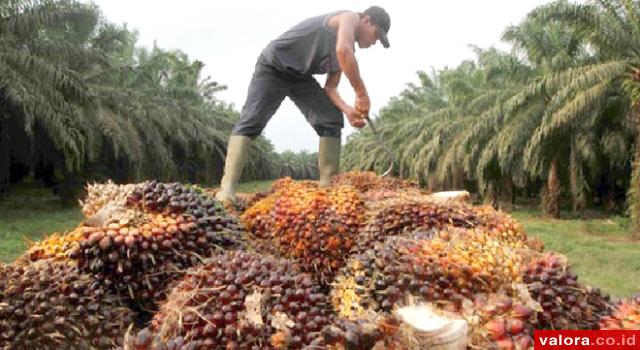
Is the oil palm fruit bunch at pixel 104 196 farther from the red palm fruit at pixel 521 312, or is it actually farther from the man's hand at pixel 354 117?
the red palm fruit at pixel 521 312

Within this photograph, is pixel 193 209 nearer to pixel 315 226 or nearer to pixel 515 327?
pixel 315 226

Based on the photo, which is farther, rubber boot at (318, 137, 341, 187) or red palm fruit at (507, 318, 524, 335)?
rubber boot at (318, 137, 341, 187)

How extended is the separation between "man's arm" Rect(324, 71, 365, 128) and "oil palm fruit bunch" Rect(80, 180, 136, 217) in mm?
1334

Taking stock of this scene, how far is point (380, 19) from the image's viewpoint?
3203 millimetres

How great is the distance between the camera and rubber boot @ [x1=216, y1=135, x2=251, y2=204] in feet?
10.4

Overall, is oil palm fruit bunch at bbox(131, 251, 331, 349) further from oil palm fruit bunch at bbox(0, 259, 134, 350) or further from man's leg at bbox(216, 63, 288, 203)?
man's leg at bbox(216, 63, 288, 203)

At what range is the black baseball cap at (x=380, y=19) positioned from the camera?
10.5 ft

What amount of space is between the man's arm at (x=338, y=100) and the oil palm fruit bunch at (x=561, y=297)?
1.71 meters

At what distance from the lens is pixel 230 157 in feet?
10.6

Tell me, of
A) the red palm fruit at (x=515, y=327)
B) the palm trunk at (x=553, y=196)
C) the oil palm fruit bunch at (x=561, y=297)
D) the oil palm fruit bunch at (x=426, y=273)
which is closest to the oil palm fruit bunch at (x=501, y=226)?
the oil palm fruit bunch at (x=426, y=273)

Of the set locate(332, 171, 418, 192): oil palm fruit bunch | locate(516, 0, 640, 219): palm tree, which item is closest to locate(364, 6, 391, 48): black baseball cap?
locate(332, 171, 418, 192): oil palm fruit bunch

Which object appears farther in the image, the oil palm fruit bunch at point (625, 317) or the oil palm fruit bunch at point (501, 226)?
the oil palm fruit bunch at point (501, 226)

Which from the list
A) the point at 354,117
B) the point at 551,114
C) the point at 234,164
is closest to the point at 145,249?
the point at 234,164

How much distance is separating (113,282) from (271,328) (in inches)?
31.8
